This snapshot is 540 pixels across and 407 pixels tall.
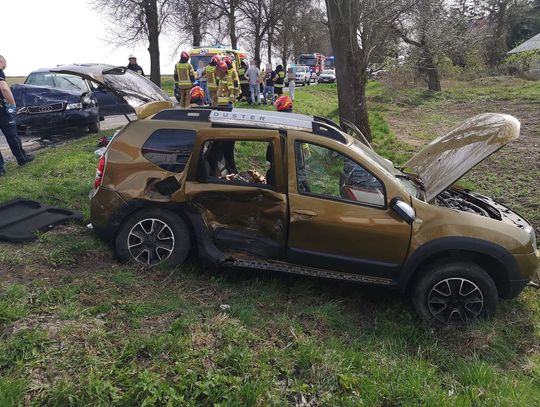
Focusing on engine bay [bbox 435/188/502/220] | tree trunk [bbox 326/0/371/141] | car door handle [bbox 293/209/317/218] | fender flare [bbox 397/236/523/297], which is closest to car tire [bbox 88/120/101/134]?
tree trunk [bbox 326/0/371/141]

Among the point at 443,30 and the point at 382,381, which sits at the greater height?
the point at 443,30

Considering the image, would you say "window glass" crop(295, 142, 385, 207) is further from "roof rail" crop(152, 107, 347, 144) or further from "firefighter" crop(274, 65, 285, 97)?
"firefighter" crop(274, 65, 285, 97)

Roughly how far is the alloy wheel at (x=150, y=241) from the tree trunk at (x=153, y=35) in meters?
21.5

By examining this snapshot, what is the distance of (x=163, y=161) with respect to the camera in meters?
4.75

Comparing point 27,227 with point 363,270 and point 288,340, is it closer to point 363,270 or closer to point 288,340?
point 288,340

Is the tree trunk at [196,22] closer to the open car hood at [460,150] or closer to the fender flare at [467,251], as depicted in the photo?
the open car hood at [460,150]

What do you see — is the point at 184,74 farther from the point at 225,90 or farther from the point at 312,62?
the point at 312,62

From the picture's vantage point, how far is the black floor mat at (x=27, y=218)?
16.2ft

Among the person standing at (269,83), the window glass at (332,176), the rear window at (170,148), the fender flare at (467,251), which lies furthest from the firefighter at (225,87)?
the fender flare at (467,251)

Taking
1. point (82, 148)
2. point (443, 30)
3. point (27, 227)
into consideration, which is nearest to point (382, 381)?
point (27, 227)

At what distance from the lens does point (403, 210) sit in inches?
165

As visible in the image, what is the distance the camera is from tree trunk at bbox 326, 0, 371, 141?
33.4 feet

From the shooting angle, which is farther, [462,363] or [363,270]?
[363,270]

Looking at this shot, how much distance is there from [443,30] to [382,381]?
26403 millimetres
